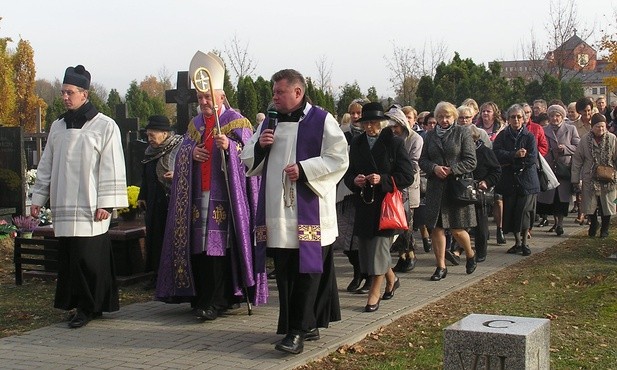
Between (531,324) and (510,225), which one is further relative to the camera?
(510,225)

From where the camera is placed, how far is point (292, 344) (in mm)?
Result: 6809

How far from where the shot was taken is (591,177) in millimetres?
13344

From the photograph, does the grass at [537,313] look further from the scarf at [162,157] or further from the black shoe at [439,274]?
the scarf at [162,157]


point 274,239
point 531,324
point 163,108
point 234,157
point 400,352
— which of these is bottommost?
point 400,352

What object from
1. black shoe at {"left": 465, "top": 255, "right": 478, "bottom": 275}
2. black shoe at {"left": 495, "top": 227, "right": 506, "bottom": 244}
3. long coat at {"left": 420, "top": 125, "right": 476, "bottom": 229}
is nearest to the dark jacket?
black shoe at {"left": 495, "top": 227, "right": 506, "bottom": 244}

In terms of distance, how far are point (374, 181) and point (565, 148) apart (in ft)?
23.9

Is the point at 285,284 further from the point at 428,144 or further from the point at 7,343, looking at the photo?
the point at 428,144

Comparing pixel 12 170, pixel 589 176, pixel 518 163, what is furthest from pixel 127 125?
pixel 589 176

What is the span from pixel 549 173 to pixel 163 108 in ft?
126

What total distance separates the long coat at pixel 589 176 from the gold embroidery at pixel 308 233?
7358 millimetres

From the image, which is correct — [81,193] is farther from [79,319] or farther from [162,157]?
[162,157]

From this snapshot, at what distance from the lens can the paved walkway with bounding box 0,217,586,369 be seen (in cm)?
673

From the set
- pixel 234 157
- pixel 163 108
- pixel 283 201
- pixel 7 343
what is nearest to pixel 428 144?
pixel 234 157

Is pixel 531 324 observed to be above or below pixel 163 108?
below
